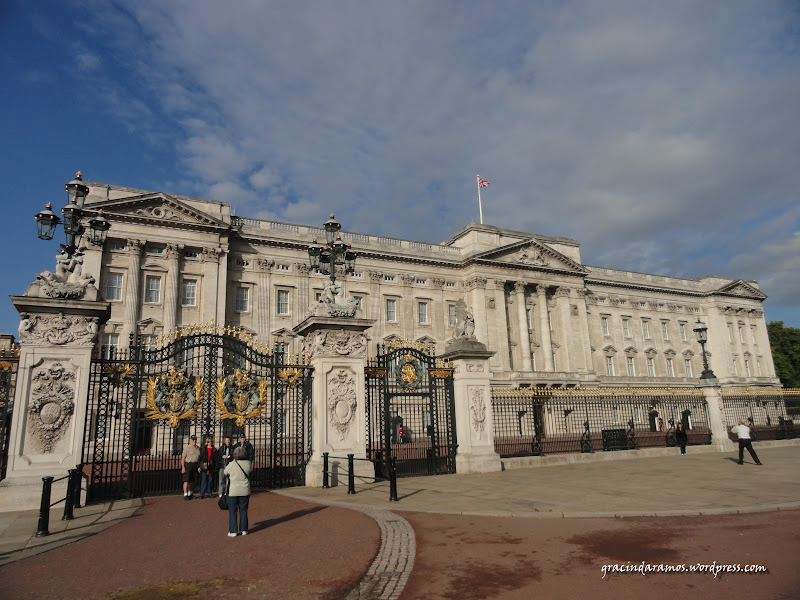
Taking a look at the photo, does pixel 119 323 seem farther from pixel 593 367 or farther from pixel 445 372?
pixel 593 367

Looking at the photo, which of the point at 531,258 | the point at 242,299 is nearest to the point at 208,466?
the point at 242,299

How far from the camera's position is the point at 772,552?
22.9 feet

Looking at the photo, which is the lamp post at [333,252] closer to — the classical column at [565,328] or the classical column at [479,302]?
the classical column at [479,302]

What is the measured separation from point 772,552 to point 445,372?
442 inches

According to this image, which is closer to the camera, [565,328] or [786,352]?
[565,328]

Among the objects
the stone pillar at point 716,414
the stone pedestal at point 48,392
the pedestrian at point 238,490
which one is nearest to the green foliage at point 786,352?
the stone pillar at point 716,414

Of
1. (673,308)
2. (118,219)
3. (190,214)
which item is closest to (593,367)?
(673,308)

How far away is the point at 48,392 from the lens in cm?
1165

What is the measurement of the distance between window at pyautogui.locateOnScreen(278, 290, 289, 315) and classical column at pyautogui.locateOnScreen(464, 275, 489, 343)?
711 inches

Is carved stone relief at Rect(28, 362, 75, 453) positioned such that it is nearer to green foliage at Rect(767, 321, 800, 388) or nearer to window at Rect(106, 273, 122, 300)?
window at Rect(106, 273, 122, 300)

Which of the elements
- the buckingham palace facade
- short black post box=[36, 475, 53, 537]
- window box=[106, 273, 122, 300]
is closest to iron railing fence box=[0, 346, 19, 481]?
short black post box=[36, 475, 53, 537]

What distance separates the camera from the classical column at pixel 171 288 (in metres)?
38.1

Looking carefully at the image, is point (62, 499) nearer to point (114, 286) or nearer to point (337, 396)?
point (337, 396)

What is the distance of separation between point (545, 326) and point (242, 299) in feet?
99.4
